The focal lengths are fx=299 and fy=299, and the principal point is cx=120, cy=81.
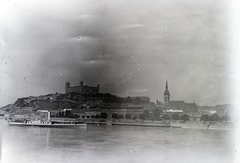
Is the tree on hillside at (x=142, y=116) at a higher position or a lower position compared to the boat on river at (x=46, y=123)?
higher

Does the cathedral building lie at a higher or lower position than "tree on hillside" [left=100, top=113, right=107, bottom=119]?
higher

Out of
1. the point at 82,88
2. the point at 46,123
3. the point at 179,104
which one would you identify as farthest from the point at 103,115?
the point at 46,123

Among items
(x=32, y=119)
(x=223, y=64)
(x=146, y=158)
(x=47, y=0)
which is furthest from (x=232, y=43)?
(x=32, y=119)

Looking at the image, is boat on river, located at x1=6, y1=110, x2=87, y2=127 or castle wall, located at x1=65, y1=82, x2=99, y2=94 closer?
castle wall, located at x1=65, y1=82, x2=99, y2=94

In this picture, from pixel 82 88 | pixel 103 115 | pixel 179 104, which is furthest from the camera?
pixel 103 115

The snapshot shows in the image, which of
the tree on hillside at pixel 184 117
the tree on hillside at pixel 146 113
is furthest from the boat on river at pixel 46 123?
the tree on hillside at pixel 184 117

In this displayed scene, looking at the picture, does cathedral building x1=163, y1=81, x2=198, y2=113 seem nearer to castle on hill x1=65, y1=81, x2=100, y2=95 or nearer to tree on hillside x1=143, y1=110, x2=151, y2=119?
castle on hill x1=65, y1=81, x2=100, y2=95

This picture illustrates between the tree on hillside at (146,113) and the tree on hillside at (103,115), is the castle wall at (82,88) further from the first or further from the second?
the tree on hillside at (146,113)

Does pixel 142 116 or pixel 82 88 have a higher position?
pixel 82 88

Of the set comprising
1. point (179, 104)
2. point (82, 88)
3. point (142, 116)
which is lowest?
point (142, 116)

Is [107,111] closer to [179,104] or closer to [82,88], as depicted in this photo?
[82,88]

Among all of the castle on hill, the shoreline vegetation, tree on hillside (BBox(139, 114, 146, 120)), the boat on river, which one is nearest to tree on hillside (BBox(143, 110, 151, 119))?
the shoreline vegetation
